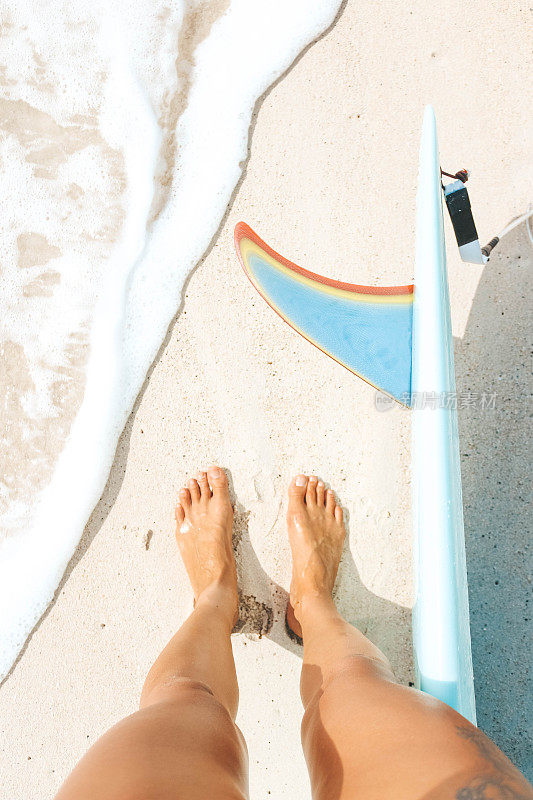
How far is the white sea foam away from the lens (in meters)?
1.95

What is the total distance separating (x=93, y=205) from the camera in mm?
2109

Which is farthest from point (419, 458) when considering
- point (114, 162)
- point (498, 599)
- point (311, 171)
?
point (114, 162)

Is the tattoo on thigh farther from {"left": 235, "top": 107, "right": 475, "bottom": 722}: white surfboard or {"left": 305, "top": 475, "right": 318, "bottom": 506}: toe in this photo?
{"left": 305, "top": 475, "right": 318, "bottom": 506}: toe

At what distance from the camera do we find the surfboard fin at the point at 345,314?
49.7 inches

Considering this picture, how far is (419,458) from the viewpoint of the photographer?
1350mm

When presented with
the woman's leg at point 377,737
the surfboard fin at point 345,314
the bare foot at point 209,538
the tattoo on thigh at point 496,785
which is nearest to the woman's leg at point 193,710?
the bare foot at point 209,538

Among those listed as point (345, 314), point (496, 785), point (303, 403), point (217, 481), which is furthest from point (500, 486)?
point (496, 785)

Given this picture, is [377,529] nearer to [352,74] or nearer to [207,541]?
[207,541]

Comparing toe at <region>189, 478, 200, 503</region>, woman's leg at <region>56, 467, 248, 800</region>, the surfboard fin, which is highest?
the surfboard fin

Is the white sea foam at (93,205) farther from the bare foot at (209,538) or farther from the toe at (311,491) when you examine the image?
the toe at (311,491)

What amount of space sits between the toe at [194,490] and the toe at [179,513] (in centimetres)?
5

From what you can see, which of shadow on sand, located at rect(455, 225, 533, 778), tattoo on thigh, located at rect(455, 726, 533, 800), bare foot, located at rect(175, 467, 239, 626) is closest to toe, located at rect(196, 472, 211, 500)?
bare foot, located at rect(175, 467, 239, 626)

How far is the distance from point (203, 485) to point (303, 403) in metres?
0.44

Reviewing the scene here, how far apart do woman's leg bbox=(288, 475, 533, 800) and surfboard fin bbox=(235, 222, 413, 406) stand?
0.67m
